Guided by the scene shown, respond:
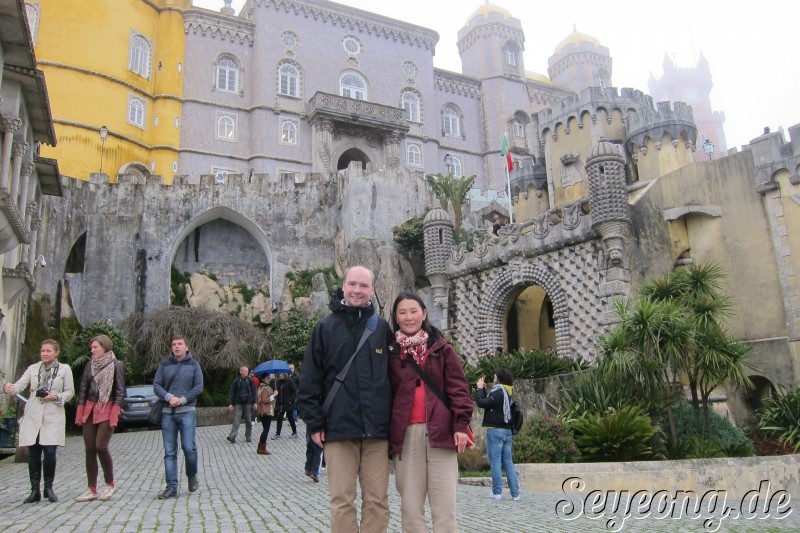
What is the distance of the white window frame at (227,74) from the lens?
37.0 m

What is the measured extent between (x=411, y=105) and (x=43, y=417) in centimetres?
3626


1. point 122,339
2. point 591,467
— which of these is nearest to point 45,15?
point 122,339

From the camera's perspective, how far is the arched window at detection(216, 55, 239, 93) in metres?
37.1

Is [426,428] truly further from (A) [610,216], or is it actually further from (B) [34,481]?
(A) [610,216]

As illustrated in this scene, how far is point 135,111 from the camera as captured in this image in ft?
114

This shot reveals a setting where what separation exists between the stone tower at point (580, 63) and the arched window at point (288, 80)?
24.7 metres

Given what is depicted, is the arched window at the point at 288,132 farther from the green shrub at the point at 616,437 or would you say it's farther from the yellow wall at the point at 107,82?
the green shrub at the point at 616,437

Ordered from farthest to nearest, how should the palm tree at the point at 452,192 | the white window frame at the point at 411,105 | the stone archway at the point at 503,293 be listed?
the white window frame at the point at 411,105
the palm tree at the point at 452,192
the stone archway at the point at 503,293

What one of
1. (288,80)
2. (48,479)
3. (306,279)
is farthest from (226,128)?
(48,479)

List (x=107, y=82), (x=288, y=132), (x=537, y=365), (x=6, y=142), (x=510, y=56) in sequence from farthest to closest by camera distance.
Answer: (x=510, y=56)
(x=288, y=132)
(x=107, y=82)
(x=537, y=365)
(x=6, y=142)

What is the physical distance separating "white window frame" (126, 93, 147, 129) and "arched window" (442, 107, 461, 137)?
18015 millimetres

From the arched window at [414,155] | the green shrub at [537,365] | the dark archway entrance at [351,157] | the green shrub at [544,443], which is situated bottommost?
the green shrub at [544,443]

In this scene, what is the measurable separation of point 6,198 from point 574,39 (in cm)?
5108

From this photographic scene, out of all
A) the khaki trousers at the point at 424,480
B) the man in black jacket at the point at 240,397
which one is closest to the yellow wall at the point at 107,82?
the man in black jacket at the point at 240,397
